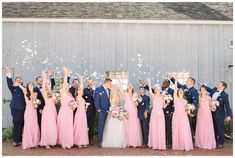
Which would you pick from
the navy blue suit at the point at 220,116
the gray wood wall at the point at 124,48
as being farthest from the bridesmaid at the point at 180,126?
the gray wood wall at the point at 124,48

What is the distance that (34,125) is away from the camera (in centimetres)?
1160

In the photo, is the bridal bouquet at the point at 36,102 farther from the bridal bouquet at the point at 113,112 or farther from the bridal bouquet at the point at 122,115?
the bridal bouquet at the point at 122,115

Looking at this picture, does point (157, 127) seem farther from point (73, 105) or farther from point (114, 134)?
point (73, 105)

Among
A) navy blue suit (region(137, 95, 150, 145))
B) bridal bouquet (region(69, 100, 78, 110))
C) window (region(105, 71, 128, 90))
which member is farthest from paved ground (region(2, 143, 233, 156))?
window (region(105, 71, 128, 90))

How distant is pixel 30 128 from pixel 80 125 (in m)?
1.26

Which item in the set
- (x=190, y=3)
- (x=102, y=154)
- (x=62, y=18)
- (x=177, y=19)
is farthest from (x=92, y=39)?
(x=102, y=154)

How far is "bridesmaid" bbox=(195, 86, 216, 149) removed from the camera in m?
11.9

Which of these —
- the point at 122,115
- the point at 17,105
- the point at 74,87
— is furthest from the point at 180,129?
the point at 17,105

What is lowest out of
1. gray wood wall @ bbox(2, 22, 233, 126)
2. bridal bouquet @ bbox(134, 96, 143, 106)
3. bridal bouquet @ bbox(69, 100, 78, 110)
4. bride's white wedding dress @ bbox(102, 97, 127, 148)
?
bride's white wedding dress @ bbox(102, 97, 127, 148)

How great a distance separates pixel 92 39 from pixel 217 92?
521 cm

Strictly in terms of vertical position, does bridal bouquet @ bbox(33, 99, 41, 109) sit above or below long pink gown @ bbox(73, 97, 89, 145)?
above

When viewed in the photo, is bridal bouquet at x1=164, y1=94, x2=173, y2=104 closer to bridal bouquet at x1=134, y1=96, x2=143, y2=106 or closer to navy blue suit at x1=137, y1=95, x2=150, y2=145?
navy blue suit at x1=137, y1=95, x2=150, y2=145

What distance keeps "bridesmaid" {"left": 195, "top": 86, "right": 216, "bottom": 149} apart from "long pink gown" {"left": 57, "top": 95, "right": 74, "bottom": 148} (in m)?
3.36

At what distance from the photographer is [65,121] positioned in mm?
11531
